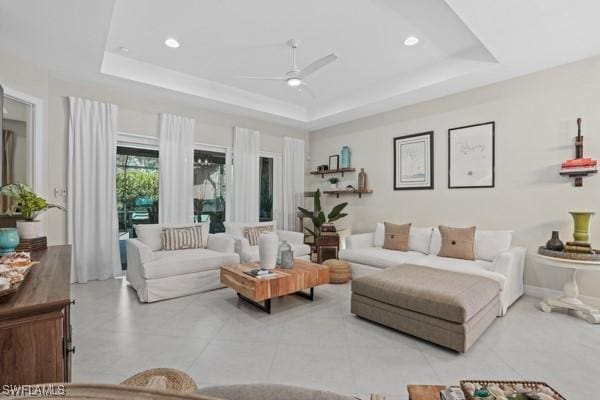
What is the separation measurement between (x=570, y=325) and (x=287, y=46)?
418 centimetres

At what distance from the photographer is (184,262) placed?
365 centimetres

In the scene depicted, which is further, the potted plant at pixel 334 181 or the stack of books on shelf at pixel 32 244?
the potted plant at pixel 334 181

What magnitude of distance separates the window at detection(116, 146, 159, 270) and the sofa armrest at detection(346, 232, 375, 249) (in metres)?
3.15

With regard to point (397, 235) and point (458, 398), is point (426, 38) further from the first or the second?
point (458, 398)

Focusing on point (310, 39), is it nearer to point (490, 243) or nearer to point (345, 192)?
point (345, 192)

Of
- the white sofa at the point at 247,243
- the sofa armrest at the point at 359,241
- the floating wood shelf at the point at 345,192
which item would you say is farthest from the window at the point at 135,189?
the floating wood shelf at the point at 345,192

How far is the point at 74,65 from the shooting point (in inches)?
140

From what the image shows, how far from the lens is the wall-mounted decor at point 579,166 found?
10.4ft

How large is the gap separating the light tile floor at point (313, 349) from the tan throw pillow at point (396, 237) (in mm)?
1508

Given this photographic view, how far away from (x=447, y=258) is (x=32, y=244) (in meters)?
4.28

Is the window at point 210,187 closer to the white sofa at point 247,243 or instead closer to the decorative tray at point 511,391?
the white sofa at point 247,243

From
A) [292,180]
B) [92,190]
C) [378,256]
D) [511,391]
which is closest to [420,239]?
[378,256]

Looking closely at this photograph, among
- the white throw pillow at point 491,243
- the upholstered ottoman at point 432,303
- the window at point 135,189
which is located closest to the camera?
the upholstered ottoman at point 432,303

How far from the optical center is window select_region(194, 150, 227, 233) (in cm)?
526
